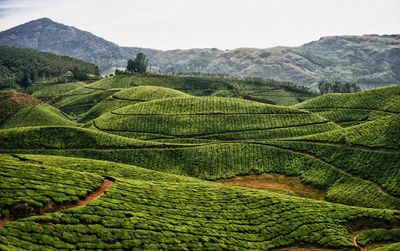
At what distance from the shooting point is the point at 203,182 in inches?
3221

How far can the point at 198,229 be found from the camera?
54.5 m

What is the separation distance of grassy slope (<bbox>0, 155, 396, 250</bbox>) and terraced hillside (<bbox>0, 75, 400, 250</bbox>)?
0.17 m

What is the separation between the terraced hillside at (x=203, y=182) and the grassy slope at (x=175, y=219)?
17 centimetres

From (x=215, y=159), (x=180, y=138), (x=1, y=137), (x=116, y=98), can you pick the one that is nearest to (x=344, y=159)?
(x=215, y=159)

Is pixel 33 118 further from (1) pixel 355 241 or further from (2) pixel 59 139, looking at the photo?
(1) pixel 355 241

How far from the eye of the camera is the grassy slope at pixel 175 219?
44.8m

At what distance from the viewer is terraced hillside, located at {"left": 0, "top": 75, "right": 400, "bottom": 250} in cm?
4869

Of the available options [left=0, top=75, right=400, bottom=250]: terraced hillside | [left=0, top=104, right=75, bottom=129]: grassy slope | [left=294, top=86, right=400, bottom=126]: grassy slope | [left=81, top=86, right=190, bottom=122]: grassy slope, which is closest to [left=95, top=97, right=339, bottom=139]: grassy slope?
[left=0, top=75, right=400, bottom=250]: terraced hillside

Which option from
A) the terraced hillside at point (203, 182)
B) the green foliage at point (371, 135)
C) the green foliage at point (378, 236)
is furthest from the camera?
the green foliage at point (371, 135)

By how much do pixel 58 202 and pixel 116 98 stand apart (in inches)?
5998

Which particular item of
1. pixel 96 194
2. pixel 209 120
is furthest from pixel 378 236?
pixel 209 120

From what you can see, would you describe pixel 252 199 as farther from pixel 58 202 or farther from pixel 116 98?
pixel 116 98

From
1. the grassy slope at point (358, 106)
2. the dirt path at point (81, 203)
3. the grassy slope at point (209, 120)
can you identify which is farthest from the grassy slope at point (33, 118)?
the grassy slope at point (358, 106)

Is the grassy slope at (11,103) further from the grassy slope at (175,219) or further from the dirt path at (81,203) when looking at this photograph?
the dirt path at (81,203)
